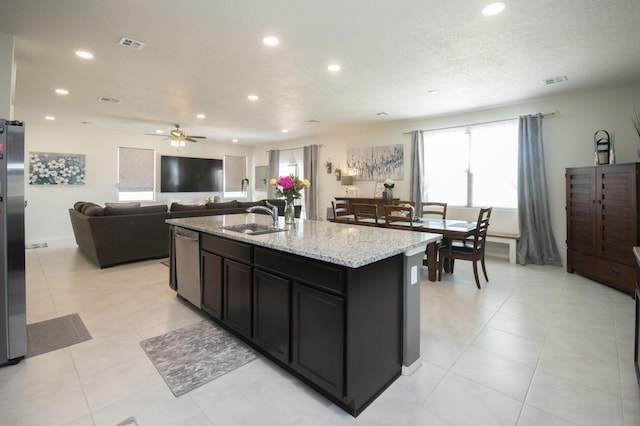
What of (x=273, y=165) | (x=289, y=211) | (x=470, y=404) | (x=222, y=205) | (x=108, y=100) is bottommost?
(x=470, y=404)

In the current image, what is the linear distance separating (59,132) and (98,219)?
12.7ft

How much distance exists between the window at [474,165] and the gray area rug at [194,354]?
4.73m

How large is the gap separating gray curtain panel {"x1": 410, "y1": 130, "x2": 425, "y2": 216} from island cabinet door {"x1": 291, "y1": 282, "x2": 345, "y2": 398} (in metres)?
4.61

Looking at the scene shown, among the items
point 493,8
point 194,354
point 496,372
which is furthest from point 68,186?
point 496,372

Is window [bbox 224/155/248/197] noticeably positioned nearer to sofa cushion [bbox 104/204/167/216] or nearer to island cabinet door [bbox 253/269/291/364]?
sofa cushion [bbox 104/204/167/216]

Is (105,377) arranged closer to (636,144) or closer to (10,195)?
(10,195)

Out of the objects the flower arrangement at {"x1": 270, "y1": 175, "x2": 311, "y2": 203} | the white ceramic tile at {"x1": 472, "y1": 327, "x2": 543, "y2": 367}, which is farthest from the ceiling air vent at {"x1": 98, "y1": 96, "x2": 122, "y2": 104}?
the white ceramic tile at {"x1": 472, "y1": 327, "x2": 543, "y2": 367}

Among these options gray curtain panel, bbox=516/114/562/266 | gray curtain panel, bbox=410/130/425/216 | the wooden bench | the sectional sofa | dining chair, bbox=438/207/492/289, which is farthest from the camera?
gray curtain panel, bbox=410/130/425/216

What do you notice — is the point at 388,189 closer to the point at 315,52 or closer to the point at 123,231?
the point at 315,52

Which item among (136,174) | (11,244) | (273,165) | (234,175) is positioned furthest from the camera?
(234,175)

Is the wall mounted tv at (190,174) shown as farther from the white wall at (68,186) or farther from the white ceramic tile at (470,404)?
the white ceramic tile at (470,404)

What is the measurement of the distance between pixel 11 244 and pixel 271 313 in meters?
1.85

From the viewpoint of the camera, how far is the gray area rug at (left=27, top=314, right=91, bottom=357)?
234cm

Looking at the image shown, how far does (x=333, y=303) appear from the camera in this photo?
1.62 metres
